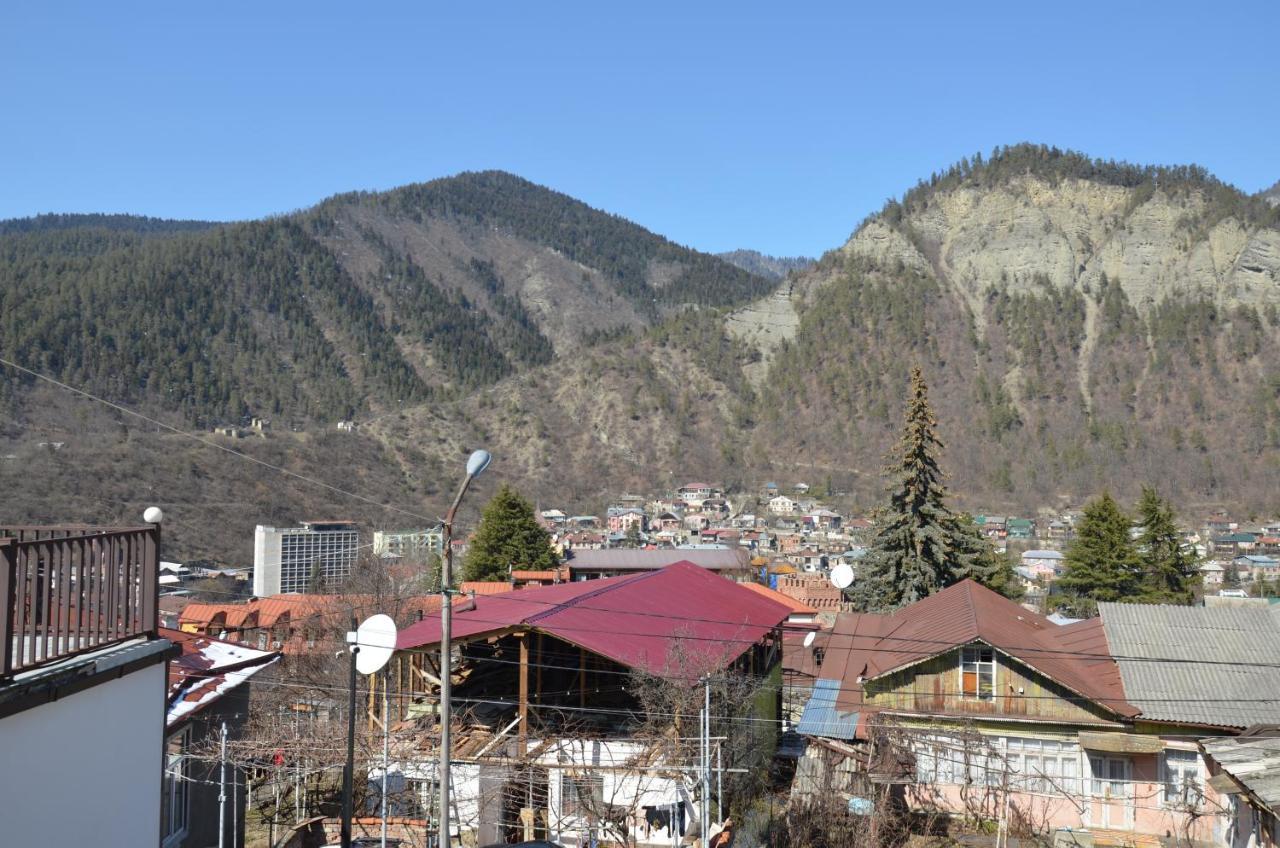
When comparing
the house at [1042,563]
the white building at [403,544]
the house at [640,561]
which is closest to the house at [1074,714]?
the house at [640,561]

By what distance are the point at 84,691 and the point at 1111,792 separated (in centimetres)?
Result: 1767

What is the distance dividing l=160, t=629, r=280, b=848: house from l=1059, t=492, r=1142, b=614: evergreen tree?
115ft

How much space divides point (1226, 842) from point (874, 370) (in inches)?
4354

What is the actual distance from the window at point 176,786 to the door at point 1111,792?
14.2 metres

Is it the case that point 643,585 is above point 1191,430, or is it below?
below

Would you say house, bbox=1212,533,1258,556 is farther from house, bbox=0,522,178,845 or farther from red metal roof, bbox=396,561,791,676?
house, bbox=0,522,178,845

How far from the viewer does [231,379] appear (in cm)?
12769

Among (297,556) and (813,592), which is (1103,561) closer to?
→ (813,592)

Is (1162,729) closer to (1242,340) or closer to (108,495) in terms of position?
(108,495)

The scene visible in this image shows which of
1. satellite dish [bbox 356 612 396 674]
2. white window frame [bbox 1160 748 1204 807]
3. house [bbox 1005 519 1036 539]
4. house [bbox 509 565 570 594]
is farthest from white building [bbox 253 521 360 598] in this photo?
house [bbox 1005 519 1036 539]

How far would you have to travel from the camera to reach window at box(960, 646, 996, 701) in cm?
2009

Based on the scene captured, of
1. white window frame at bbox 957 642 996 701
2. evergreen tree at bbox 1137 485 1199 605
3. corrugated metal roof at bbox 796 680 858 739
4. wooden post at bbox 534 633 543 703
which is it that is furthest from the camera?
evergreen tree at bbox 1137 485 1199 605

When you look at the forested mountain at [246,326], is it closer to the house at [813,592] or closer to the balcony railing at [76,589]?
the house at [813,592]

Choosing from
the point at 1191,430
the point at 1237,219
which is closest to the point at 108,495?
the point at 1191,430
